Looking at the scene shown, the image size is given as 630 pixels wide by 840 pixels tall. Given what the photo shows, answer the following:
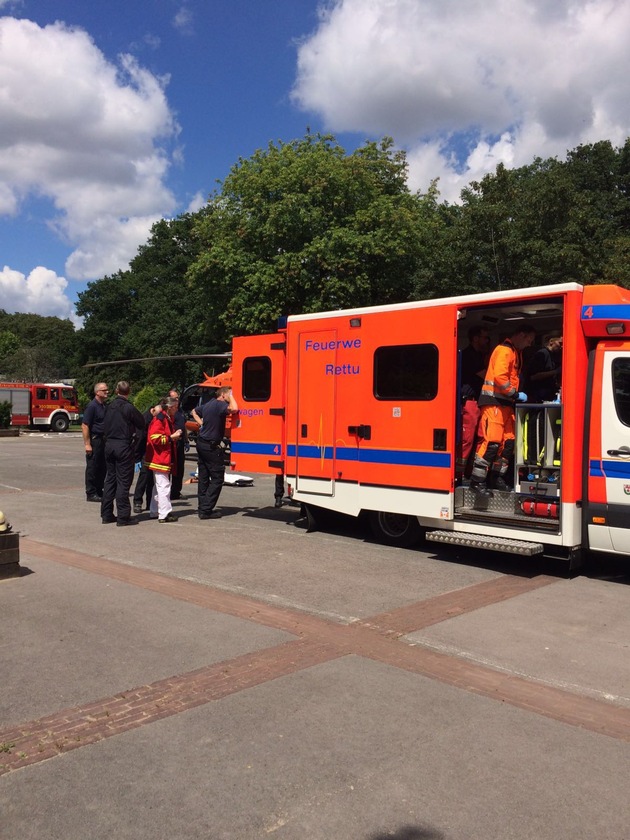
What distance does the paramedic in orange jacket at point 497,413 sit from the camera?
26.5ft

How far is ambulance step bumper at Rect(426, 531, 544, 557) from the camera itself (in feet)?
23.9

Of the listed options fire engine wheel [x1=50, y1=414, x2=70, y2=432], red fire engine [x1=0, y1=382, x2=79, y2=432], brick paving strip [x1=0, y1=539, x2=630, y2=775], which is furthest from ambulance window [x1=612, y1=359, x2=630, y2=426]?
fire engine wheel [x1=50, y1=414, x2=70, y2=432]

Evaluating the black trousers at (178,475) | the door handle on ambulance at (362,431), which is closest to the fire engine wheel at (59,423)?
the black trousers at (178,475)

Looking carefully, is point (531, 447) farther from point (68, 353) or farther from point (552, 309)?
point (68, 353)

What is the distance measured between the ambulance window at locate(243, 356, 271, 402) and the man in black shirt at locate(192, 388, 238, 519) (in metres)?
0.28

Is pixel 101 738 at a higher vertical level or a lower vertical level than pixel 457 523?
lower

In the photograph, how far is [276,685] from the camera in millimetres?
4539

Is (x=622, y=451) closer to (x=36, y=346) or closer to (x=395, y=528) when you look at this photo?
(x=395, y=528)

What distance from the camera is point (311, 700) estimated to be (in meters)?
4.32

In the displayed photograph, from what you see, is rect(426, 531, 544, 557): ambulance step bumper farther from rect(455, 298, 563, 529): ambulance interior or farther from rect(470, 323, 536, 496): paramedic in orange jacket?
rect(470, 323, 536, 496): paramedic in orange jacket

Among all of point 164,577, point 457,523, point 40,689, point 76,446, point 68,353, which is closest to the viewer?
point 40,689

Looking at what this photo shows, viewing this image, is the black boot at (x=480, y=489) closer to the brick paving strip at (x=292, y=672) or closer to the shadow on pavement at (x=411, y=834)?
the brick paving strip at (x=292, y=672)

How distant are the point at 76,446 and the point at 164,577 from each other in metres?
23.5

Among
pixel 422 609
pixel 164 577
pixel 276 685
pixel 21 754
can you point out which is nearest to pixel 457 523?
pixel 422 609
